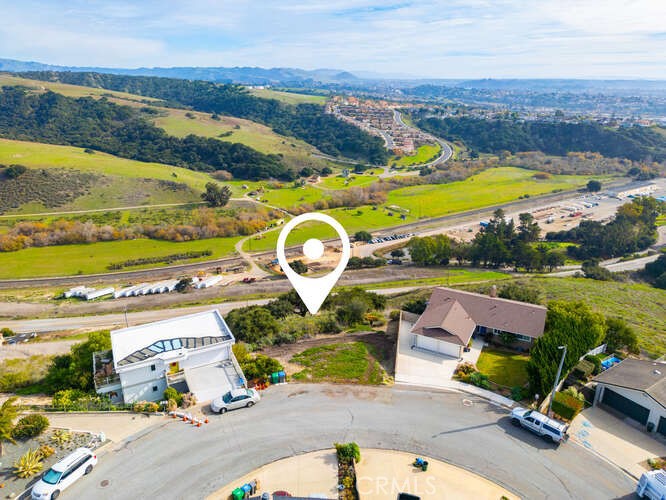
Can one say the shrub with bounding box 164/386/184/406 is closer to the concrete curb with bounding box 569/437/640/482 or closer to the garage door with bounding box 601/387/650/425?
the concrete curb with bounding box 569/437/640/482

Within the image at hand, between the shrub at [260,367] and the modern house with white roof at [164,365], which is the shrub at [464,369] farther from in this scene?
the modern house with white roof at [164,365]

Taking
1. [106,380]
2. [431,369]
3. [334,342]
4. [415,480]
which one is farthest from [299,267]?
[415,480]

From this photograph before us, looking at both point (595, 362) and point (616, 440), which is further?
point (595, 362)

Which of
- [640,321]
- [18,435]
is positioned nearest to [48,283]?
[18,435]

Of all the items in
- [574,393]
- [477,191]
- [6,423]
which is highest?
[6,423]

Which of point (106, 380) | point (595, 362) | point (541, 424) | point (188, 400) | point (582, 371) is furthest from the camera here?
point (595, 362)

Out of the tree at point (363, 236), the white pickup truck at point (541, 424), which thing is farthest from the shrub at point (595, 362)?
the tree at point (363, 236)

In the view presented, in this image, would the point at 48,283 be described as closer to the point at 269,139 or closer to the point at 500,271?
the point at 500,271

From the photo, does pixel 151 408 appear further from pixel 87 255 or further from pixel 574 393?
pixel 87 255
